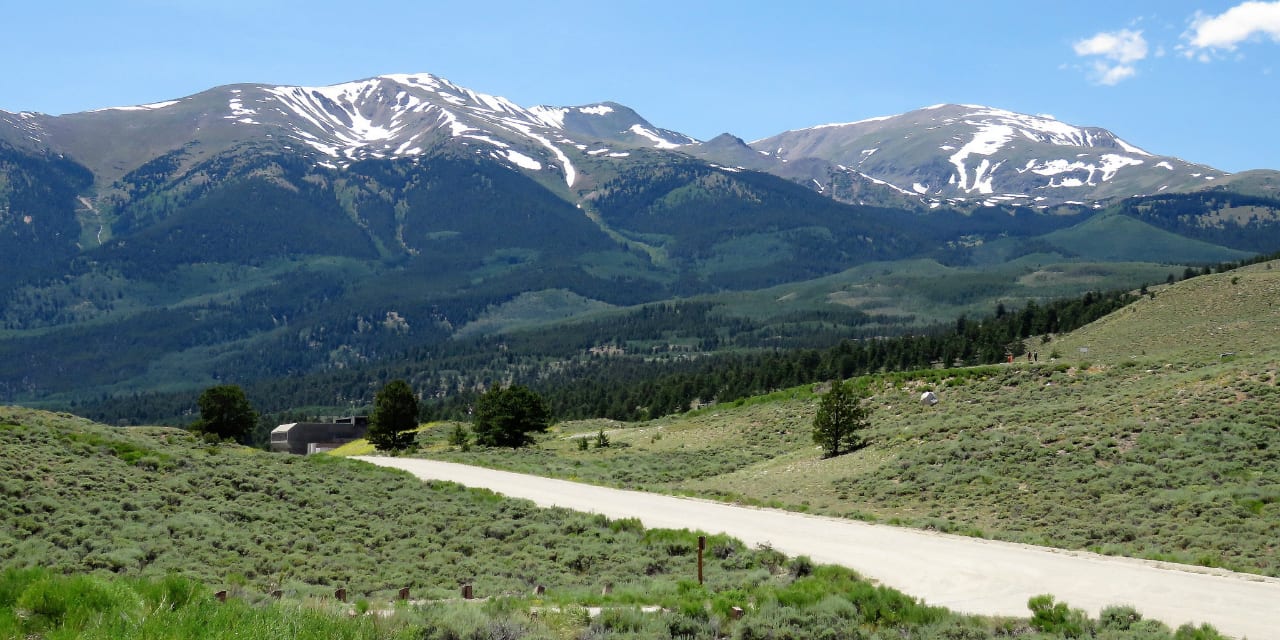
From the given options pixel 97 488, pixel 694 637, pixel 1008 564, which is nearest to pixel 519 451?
pixel 97 488

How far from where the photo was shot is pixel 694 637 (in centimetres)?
1473

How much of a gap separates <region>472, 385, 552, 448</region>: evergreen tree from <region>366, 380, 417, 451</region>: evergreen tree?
8.24 metres

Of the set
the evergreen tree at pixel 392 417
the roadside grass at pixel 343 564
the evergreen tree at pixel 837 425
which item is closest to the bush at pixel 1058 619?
the roadside grass at pixel 343 564

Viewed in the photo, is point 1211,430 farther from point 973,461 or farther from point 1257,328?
point 1257,328

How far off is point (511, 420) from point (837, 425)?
34.4m

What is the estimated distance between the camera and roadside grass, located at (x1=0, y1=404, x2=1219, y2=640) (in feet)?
45.2

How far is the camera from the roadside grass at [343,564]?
13.8 meters

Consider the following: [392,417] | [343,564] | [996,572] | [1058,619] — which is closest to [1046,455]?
[996,572]

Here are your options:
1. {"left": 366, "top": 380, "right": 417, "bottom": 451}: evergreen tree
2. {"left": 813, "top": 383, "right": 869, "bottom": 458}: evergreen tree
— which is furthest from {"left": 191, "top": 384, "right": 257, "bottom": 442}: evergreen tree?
{"left": 813, "top": 383, "right": 869, "bottom": 458}: evergreen tree

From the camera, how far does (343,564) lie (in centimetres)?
2384

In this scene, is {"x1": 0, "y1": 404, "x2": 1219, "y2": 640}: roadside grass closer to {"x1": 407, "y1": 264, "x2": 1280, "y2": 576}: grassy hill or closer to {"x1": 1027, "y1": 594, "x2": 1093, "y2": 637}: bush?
{"x1": 1027, "y1": 594, "x2": 1093, "y2": 637}: bush

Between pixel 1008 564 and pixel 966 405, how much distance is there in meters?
35.0

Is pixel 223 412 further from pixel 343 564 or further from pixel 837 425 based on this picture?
pixel 343 564

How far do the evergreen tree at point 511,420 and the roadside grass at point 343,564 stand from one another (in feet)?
117
